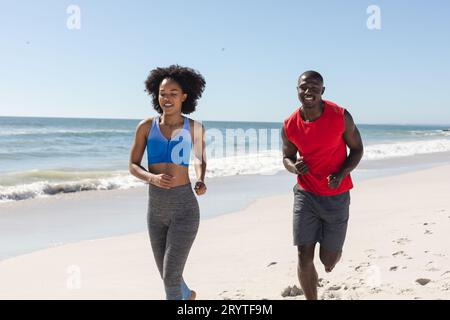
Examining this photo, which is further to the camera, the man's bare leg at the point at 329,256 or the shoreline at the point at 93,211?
the shoreline at the point at 93,211

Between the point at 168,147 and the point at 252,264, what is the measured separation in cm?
269

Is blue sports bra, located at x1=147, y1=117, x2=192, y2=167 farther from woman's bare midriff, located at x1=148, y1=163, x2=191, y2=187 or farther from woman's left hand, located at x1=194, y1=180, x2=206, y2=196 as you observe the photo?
woman's left hand, located at x1=194, y1=180, x2=206, y2=196

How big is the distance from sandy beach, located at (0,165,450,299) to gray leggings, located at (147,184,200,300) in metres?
1.39

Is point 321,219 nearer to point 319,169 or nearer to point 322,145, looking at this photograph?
point 319,169

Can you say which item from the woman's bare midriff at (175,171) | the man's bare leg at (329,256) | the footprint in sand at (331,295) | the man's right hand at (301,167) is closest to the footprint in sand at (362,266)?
the footprint in sand at (331,295)

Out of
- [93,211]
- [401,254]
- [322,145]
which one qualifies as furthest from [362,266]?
[93,211]

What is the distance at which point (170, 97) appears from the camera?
3.81 meters

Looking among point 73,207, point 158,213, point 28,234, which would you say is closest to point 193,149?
point 158,213

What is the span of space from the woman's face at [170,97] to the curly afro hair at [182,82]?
0.06 m

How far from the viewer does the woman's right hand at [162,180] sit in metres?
3.49

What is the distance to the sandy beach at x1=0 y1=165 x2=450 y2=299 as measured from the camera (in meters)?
4.91

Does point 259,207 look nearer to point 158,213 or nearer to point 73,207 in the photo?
point 73,207

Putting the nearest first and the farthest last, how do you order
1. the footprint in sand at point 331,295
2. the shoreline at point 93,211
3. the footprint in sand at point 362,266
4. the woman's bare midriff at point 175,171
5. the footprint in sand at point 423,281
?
the woman's bare midriff at point 175,171 → the footprint in sand at point 331,295 → the footprint in sand at point 423,281 → the footprint in sand at point 362,266 → the shoreline at point 93,211

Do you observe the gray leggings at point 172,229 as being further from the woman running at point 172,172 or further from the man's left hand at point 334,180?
the man's left hand at point 334,180
